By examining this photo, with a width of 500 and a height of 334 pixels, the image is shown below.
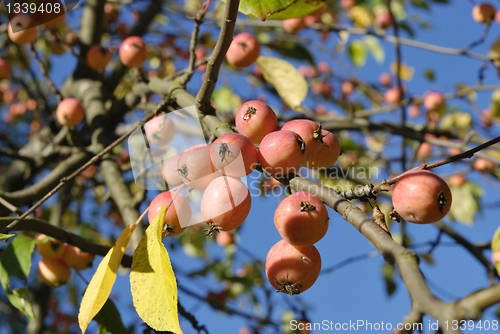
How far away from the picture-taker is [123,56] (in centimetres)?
201

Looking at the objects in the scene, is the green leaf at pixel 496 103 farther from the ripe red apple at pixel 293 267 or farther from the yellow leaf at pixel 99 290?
the yellow leaf at pixel 99 290

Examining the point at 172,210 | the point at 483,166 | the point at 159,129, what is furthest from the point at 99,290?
the point at 483,166

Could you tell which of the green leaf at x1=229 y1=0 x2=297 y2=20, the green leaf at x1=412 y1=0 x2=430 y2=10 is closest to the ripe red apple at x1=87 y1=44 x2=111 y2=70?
the green leaf at x1=229 y1=0 x2=297 y2=20

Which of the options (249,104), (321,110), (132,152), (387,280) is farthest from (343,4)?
(249,104)

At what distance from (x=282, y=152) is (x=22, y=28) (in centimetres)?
189

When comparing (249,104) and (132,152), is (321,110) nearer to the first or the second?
(132,152)

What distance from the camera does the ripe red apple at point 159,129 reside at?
55.7 inches

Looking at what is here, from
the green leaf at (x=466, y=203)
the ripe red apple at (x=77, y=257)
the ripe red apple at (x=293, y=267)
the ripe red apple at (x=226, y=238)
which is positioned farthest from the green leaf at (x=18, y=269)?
the green leaf at (x=466, y=203)

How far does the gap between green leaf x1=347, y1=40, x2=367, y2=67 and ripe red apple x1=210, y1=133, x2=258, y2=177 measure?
3.76 m

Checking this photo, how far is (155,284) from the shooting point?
812 millimetres

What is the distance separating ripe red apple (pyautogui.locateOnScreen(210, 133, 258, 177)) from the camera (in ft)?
2.69

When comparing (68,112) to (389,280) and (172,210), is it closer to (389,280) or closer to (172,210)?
(172,210)

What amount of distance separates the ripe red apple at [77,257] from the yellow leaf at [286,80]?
1122 mm

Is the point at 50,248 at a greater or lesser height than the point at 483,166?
greater
